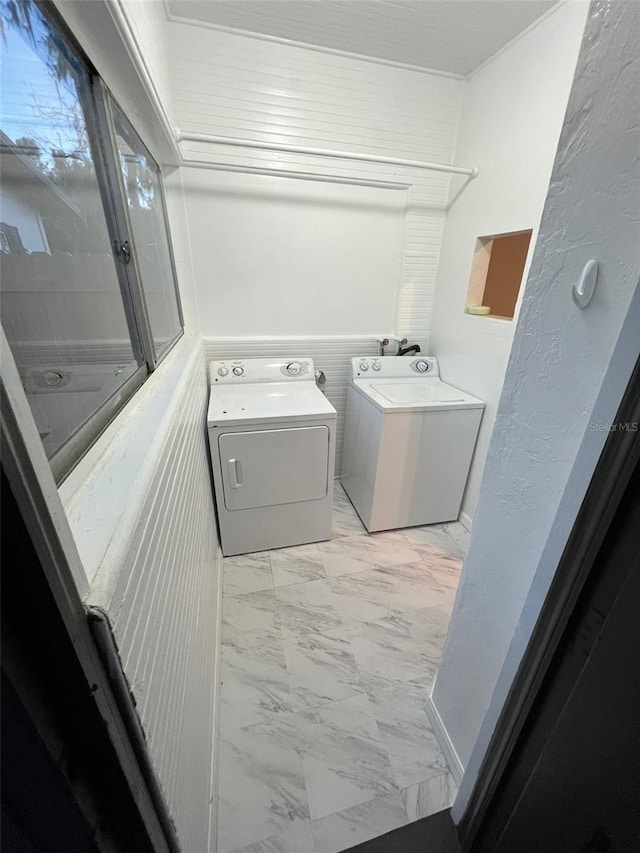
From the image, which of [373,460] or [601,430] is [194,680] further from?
[373,460]

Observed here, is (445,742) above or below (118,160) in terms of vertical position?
below

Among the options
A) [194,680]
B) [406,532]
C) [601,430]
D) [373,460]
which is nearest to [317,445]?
[373,460]

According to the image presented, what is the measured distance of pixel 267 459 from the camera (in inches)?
Answer: 73.4

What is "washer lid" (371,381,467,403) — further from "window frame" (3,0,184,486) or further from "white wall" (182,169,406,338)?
"window frame" (3,0,184,486)

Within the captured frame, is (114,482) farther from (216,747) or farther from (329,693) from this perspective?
(329,693)

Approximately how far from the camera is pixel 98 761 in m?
0.44

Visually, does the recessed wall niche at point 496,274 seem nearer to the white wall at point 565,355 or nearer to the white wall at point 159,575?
the white wall at point 565,355

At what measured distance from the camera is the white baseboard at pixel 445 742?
44.5 inches

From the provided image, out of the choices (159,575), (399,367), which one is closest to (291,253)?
(399,367)

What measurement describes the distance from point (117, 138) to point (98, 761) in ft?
5.49

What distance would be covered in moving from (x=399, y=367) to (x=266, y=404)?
1.06 meters

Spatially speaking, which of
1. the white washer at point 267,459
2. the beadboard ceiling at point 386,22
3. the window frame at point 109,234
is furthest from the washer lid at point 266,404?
the beadboard ceiling at point 386,22

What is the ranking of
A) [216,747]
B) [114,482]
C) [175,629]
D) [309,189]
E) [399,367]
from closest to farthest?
[114,482] < [175,629] < [216,747] < [309,189] < [399,367]

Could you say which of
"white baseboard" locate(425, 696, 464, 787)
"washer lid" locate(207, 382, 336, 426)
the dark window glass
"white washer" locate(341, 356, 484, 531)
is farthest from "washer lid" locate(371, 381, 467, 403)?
"white baseboard" locate(425, 696, 464, 787)
